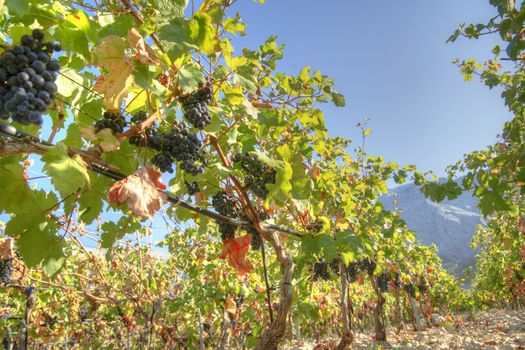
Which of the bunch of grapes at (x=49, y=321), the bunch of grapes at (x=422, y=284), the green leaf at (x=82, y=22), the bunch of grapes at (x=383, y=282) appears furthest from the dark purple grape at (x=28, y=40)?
the bunch of grapes at (x=422, y=284)

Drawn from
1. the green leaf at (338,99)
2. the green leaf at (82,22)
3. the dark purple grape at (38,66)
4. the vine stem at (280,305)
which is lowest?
the vine stem at (280,305)

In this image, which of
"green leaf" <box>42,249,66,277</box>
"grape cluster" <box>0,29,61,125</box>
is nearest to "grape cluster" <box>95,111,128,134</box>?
"grape cluster" <box>0,29,61,125</box>

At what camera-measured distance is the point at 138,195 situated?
1.37m

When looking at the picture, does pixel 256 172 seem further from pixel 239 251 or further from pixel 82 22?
pixel 82 22

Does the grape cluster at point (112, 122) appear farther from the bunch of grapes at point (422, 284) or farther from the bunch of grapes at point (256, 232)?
the bunch of grapes at point (422, 284)

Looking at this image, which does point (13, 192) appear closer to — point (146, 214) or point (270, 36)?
point (146, 214)

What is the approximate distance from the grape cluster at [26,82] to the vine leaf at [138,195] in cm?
40

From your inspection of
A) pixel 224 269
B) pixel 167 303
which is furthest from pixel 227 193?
pixel 224 269

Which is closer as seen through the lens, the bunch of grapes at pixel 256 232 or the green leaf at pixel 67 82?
the green leaf at pixel 67 82

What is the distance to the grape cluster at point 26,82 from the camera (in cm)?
103

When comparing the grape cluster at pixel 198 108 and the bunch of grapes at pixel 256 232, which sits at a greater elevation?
the grape cluster at pixel 198 108

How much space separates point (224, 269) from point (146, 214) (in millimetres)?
6968

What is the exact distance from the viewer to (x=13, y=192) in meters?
1.61

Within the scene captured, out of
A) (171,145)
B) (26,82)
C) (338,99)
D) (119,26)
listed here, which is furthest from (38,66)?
(338,99)
